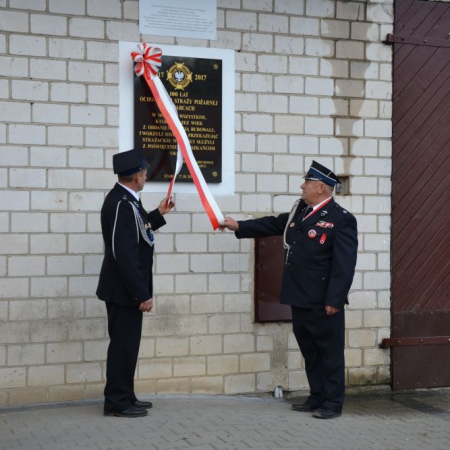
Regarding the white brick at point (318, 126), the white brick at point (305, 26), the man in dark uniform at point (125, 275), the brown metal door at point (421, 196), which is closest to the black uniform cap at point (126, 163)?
the man in dark uniform at point (125, 275)

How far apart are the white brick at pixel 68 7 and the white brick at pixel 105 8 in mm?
64

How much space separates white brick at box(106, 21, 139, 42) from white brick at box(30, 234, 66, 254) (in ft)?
5.49

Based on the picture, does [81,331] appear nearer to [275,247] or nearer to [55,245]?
[55,245]

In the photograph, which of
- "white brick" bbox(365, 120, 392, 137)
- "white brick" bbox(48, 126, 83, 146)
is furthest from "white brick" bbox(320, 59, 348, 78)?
"white brick" bbox(48, 126, 83, 146)

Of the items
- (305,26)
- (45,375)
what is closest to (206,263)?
(45,375)

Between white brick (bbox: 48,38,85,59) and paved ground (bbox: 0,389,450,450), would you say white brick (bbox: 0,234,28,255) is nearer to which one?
paved ground (bbox: 0,389,450,450)

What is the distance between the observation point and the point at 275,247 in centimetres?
770

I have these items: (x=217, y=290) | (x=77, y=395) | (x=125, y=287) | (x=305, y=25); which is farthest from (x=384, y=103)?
(x=77, y=395)

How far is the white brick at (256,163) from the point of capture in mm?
7602

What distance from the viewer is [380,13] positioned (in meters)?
7.98

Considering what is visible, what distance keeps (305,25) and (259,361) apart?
2967mm

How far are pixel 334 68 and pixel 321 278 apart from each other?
7.11 ft

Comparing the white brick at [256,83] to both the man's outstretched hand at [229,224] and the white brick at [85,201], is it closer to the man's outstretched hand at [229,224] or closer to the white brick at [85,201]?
the man's outstretched hand at [229,224]

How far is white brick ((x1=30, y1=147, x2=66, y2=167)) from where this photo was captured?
6992 millimetres
